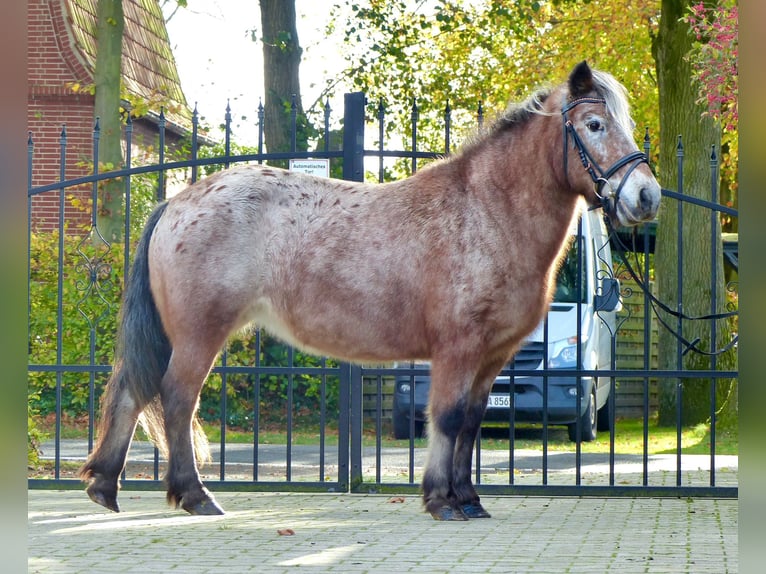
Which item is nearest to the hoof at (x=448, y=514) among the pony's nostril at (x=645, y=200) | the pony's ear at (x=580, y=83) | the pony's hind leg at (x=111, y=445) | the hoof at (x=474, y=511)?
the hoof at (x=474, y=511)

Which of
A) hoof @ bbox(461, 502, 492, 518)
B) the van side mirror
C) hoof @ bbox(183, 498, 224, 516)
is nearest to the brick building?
hoof @ bbox(183, 498, 224, 516)

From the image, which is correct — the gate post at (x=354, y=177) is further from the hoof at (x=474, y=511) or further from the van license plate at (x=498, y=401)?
the van license plate at (x=498, y=401)

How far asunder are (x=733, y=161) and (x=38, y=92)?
45.0 feet

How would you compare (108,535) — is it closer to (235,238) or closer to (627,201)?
(235,238)

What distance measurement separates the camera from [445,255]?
6336 mm

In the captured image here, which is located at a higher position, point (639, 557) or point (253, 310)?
point (253, 310)

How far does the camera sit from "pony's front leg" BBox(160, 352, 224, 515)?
21.0ft

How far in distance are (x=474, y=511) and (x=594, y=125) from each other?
2.49 m

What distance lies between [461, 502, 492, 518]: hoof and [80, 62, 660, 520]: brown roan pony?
1 centimetres

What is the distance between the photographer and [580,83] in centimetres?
623

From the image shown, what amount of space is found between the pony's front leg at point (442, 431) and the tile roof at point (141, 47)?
16.4 m

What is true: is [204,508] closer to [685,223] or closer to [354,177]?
[354,177]
